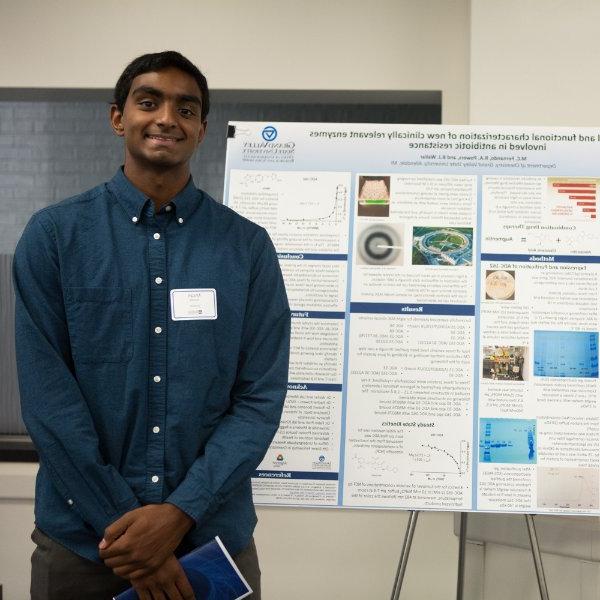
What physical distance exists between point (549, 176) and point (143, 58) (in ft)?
3.92

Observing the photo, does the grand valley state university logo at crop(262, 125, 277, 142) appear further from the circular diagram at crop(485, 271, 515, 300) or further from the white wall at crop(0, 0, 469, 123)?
the white wall at crop(0, 0, 469, 123)

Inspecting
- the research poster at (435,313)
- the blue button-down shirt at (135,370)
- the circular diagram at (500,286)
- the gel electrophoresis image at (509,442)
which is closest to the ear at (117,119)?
the blue button-down shirt at (135,370)

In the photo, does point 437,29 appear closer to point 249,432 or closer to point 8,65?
point 8,65

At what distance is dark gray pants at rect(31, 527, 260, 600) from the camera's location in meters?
1.46

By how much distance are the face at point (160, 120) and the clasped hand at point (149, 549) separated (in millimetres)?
638

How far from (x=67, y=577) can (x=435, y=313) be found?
3.86ft

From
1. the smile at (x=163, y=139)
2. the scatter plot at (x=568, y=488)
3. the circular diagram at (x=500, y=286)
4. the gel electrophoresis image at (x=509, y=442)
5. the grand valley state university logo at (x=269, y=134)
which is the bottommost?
the scatter plot at (x=568, y=488)

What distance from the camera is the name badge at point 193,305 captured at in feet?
5.02

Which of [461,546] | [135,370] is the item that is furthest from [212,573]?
[461,546]

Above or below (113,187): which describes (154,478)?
below

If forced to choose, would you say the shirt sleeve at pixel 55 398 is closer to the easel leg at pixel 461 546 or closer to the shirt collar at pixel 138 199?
the shirt collar at pixel 138 199

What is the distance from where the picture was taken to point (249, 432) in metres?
1.53

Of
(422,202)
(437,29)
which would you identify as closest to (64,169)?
(437,29)

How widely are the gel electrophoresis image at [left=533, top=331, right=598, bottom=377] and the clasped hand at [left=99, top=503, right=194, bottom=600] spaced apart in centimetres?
113
